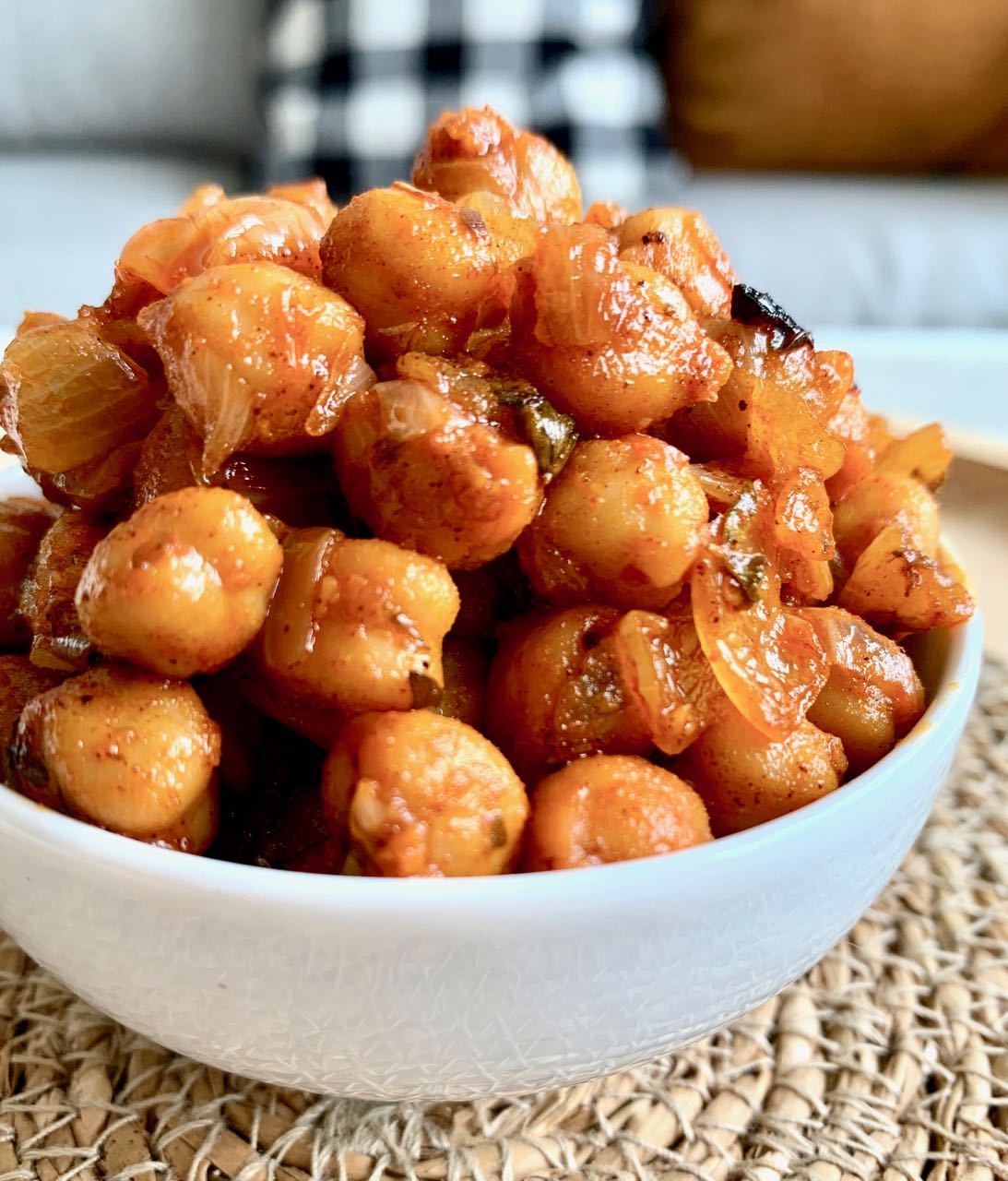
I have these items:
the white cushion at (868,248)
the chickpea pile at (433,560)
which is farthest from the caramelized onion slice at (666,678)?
the white cushion at (868,248)

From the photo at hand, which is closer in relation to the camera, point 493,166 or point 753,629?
point 753,629

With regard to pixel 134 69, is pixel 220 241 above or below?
above

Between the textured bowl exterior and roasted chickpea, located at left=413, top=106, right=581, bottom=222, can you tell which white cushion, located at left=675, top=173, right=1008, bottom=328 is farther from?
the textured bowl exterior

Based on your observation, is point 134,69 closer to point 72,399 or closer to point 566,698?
point 72,399

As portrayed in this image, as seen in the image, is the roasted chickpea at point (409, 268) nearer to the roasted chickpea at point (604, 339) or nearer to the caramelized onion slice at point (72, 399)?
the roasted chickpea at point (604, 339)

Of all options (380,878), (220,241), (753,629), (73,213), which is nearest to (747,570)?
(753,629)

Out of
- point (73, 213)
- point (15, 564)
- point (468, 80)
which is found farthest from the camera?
point (73, 213)

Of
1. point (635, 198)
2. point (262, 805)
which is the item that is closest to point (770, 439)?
point (262, 805)

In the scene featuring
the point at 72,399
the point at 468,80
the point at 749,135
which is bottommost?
the point at 749,135
